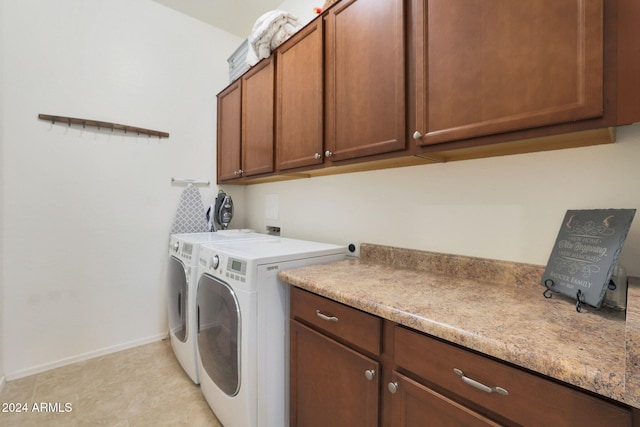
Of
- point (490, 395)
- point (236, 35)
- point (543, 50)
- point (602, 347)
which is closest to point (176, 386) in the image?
point (490, 395)

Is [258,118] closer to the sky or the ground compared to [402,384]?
closer to the sky

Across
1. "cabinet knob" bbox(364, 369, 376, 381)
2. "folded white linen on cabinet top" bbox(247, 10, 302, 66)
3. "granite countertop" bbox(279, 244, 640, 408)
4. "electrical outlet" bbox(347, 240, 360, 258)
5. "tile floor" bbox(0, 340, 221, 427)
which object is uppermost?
"folded white linen on cabinet top" bbox(247, 10, 302, 66)

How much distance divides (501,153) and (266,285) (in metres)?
1.15

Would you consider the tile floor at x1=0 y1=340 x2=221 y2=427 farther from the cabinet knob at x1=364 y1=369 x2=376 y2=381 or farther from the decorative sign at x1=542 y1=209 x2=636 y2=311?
the decorative sign at x1=542 y1=209 x2=636 y2=311

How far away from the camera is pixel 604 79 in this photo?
71 centimetres

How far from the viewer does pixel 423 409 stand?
0.77 metres

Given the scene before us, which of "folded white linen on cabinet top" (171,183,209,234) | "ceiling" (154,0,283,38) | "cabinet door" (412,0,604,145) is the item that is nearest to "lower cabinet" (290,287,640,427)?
"cabinet door" (412,0,604,145)

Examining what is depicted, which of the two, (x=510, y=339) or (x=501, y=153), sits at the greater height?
(x=501, y=153)

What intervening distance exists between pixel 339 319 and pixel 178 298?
1511mm

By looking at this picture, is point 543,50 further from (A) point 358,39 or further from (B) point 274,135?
(B) point 274,135

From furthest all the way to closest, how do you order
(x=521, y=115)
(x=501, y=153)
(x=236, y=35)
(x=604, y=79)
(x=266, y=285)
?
1. (x=236, y=35)
2. (x=266, y=285)
3. (x=501, y=153)
4. (x=521, y=115)
5. (x=604, y=79)

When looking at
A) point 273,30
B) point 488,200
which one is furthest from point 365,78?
point 273,30

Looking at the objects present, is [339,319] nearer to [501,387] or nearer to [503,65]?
[501,387]

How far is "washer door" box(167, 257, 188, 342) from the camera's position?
188 centimetres
